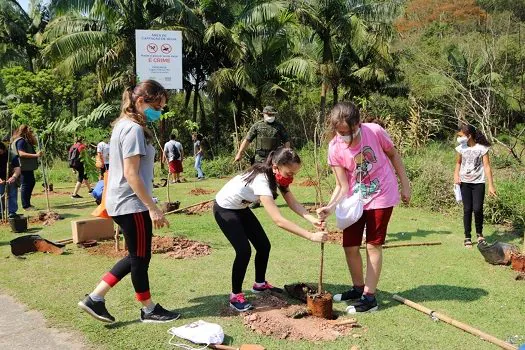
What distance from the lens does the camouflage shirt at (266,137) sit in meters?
8.62

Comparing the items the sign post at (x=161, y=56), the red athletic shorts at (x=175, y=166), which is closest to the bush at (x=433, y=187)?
the red athletic shorts at (x=175, y=166)

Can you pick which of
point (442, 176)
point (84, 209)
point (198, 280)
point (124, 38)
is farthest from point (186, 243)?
point (124, 38)

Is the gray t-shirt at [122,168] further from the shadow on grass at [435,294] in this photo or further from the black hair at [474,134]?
the black hair at [474,134]

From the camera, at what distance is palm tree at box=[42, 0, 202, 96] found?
62.0 feet

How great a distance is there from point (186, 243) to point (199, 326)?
3061 mm

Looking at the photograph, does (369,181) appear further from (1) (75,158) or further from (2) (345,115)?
(1) (75,158)

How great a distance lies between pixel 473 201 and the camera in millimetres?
6965

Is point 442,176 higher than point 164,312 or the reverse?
higher

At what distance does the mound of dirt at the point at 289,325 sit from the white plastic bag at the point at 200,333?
1.20 feet

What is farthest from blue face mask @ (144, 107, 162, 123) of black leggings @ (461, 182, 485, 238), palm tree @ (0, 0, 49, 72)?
palm tree @ (0, 0, 49, 72)

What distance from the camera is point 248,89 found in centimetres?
2281

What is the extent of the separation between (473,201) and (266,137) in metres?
3.45

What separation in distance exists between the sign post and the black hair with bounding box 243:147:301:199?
12.9 m

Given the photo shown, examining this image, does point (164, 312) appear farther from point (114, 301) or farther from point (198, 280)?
point (198, 280)
